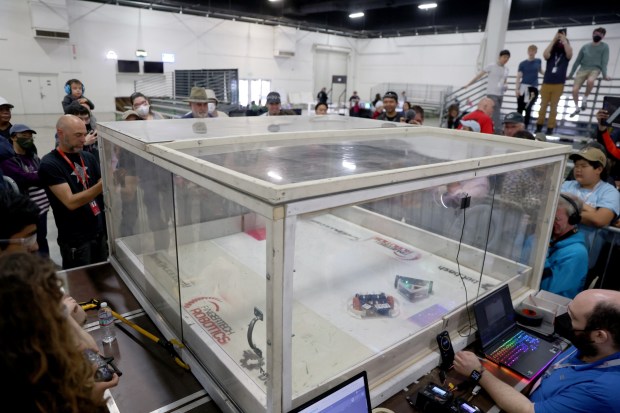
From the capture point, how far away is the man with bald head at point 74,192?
2215mm

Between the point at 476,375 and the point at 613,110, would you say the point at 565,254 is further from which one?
the point at 613,110

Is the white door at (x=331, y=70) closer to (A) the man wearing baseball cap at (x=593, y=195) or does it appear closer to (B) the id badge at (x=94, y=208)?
(A) the man wearing baseball cap at (x=593, y=195)

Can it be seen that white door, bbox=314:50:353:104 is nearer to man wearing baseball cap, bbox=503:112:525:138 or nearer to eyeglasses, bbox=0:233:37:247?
man wearing baseball cap, bbox=503:112:525:138

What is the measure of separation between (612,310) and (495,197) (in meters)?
0.74

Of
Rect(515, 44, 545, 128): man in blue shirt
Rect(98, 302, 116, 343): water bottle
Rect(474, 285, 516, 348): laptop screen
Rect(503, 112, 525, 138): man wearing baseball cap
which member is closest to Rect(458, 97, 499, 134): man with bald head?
Rect(503, 112, 525, 138): man wearing baseball cap

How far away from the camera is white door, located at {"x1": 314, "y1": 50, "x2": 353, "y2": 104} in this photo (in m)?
17.2

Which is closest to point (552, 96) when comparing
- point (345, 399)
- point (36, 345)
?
point (345, 399)

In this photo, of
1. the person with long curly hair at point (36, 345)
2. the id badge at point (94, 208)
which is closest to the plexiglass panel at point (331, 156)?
the person with long curly hair at point (36, 345)

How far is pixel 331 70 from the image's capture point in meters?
17.6

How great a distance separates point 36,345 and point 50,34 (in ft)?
40.1

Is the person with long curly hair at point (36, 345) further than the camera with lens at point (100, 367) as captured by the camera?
No

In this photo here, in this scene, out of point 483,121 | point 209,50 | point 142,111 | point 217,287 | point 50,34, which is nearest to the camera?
point 217,287

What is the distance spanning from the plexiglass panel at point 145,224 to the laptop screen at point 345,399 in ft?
2.45

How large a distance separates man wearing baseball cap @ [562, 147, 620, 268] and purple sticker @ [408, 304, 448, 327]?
1428 mm
